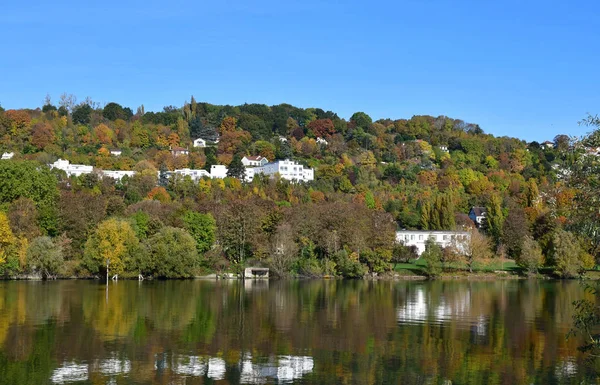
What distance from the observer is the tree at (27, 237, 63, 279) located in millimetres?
56969

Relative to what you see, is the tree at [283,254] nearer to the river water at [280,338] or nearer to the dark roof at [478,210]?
the river water at [280,338]

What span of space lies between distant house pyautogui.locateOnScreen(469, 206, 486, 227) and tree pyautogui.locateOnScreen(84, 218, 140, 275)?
50.6m

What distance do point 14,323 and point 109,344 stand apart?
7192mm

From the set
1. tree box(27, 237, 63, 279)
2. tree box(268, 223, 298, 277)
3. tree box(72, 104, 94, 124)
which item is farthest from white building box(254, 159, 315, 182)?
tree box(27, 237, 63, 279)

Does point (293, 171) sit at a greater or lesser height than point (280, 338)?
greater

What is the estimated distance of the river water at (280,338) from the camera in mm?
21797

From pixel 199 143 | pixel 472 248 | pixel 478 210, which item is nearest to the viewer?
pixel 472 248

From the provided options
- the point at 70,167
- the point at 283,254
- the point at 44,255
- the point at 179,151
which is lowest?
the point at 44,255

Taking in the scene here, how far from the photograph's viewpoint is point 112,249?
5781 cm

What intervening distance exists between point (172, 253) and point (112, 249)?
5061 mm

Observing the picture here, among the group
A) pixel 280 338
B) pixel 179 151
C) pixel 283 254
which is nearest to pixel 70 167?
pixel 179 151

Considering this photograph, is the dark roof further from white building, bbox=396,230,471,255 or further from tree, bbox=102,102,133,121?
tree, bbox=102,102,133,121

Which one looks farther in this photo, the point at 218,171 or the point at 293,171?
Answer: the point at 293,171

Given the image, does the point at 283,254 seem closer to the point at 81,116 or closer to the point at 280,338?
the point at 280,338
